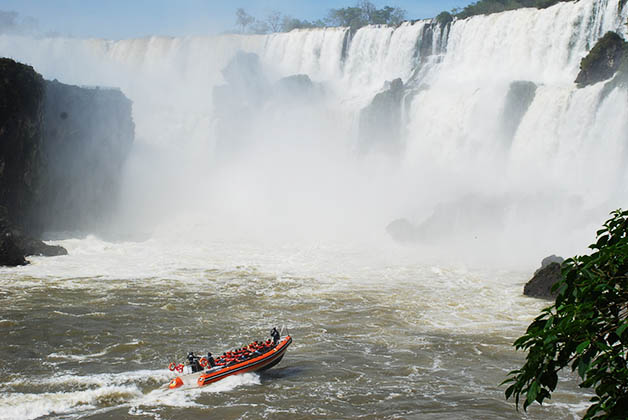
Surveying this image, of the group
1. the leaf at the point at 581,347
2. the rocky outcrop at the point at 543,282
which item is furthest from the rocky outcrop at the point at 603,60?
the leaf at the point at 581,347

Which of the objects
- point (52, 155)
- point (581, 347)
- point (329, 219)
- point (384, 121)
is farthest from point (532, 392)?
point (384, 121)

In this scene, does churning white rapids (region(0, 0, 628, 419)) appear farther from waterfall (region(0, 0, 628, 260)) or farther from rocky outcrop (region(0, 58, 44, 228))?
rocky outcrop (region(0, 58, 44, 228))

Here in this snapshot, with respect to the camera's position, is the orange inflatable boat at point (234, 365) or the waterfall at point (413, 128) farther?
the waterfall at point (413, 128)

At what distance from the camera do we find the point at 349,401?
1051 centimetres

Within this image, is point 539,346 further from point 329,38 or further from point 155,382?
point 329,38

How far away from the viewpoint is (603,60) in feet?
96.1

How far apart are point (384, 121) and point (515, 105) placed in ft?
28.0

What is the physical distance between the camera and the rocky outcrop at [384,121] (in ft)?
122

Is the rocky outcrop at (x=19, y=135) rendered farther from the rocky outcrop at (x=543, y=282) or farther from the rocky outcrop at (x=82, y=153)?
the rocky outcrop at (x=543, y=282)

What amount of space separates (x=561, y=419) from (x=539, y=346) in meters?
6.63

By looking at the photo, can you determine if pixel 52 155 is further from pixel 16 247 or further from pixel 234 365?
pixel 234 365

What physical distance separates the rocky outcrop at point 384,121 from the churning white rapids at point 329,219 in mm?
115

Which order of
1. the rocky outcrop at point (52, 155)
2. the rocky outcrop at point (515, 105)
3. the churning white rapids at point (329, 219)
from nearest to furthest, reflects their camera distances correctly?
the churning white rapids at point (329, 219) → the rocky outcrop at point (52, 155) → the rocky outcrop at point (515, 105)

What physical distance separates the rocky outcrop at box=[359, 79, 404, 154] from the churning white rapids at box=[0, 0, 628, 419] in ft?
0.38
